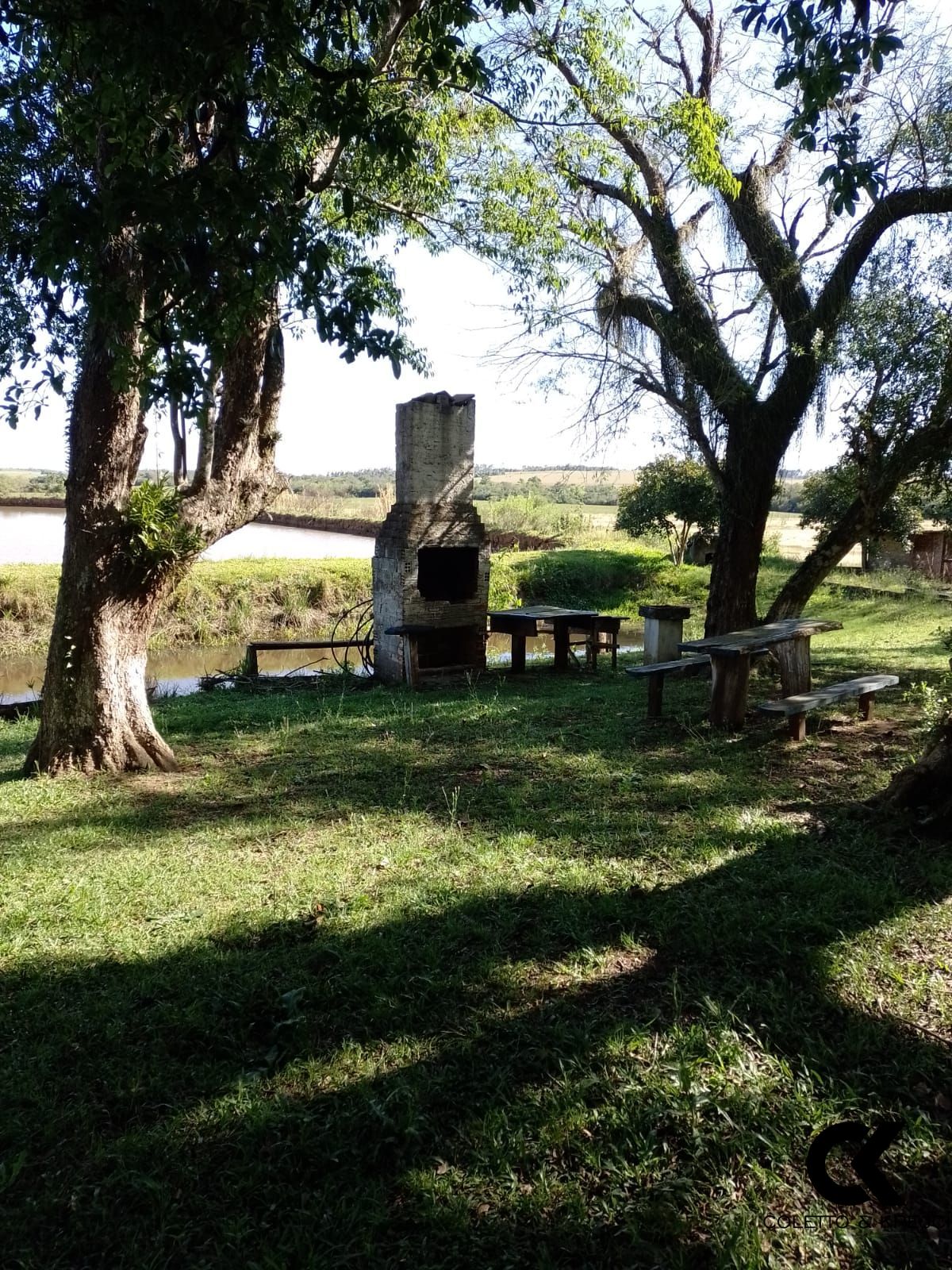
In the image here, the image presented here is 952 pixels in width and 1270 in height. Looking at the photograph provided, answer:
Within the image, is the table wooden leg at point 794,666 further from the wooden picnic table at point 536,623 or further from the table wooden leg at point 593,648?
the table wooden leg at point 593,648

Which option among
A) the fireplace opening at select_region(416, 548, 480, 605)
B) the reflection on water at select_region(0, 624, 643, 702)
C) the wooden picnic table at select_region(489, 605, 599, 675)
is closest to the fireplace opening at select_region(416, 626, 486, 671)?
the wooden picnic table at select_region(489, 605, 599, 675)

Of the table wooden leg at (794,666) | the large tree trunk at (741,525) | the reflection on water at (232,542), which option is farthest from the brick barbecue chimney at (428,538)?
the reflection on water at (232,542)

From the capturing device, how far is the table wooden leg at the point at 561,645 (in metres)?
12.4

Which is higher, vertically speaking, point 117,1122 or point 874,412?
point 874,412

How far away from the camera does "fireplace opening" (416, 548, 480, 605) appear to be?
12461 millimetres

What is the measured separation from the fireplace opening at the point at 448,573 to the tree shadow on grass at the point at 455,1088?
29.5 feet

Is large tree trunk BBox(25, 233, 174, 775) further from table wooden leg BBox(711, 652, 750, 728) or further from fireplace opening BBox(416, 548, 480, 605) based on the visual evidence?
fireplace opening BBox(416, 548, 480, 605)

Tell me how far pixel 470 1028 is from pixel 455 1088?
291mm

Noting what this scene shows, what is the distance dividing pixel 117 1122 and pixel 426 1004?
3.29 feet

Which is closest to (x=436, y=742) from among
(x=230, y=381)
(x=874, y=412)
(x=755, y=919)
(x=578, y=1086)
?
(x=230, y=381)

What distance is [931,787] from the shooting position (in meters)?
4.57

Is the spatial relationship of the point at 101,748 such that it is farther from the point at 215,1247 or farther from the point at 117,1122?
the point at 215,1247

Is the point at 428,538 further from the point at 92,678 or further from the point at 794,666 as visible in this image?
the point at 92,678

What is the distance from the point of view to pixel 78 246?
3.03 metres
